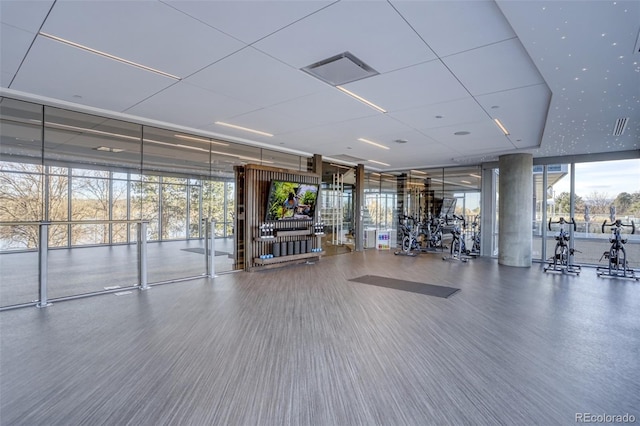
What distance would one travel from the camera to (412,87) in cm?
457

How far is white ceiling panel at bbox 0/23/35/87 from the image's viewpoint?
3.27m

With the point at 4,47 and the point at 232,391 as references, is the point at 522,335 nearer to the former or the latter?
the point at 232,391

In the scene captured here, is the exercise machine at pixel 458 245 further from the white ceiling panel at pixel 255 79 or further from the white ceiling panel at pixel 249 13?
the white ceiling panel at pixel 249 13

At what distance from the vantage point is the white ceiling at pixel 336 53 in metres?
2.83

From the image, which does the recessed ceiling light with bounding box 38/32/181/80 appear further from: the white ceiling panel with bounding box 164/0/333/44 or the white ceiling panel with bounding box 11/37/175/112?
the white ceiling panel with bounding box 164/0/333/44

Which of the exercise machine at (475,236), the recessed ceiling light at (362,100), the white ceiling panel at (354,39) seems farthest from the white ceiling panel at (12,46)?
the exercise machine at (475,236)

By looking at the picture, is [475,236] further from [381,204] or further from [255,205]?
[255,205]

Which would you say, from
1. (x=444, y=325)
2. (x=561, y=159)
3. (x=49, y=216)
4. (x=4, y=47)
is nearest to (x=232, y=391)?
(x=444, y=325)

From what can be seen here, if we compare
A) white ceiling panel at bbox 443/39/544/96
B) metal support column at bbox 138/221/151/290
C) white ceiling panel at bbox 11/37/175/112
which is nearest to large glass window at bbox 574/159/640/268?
white ceiling panel at bbox 443/39/544/96

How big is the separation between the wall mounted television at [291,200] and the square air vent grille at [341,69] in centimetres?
421

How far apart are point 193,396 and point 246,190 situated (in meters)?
5.72

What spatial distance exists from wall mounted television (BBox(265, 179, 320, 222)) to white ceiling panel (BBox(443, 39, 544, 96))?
5097mm

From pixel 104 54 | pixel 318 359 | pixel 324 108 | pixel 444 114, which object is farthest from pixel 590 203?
pixel 104 54

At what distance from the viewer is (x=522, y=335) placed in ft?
13.2
